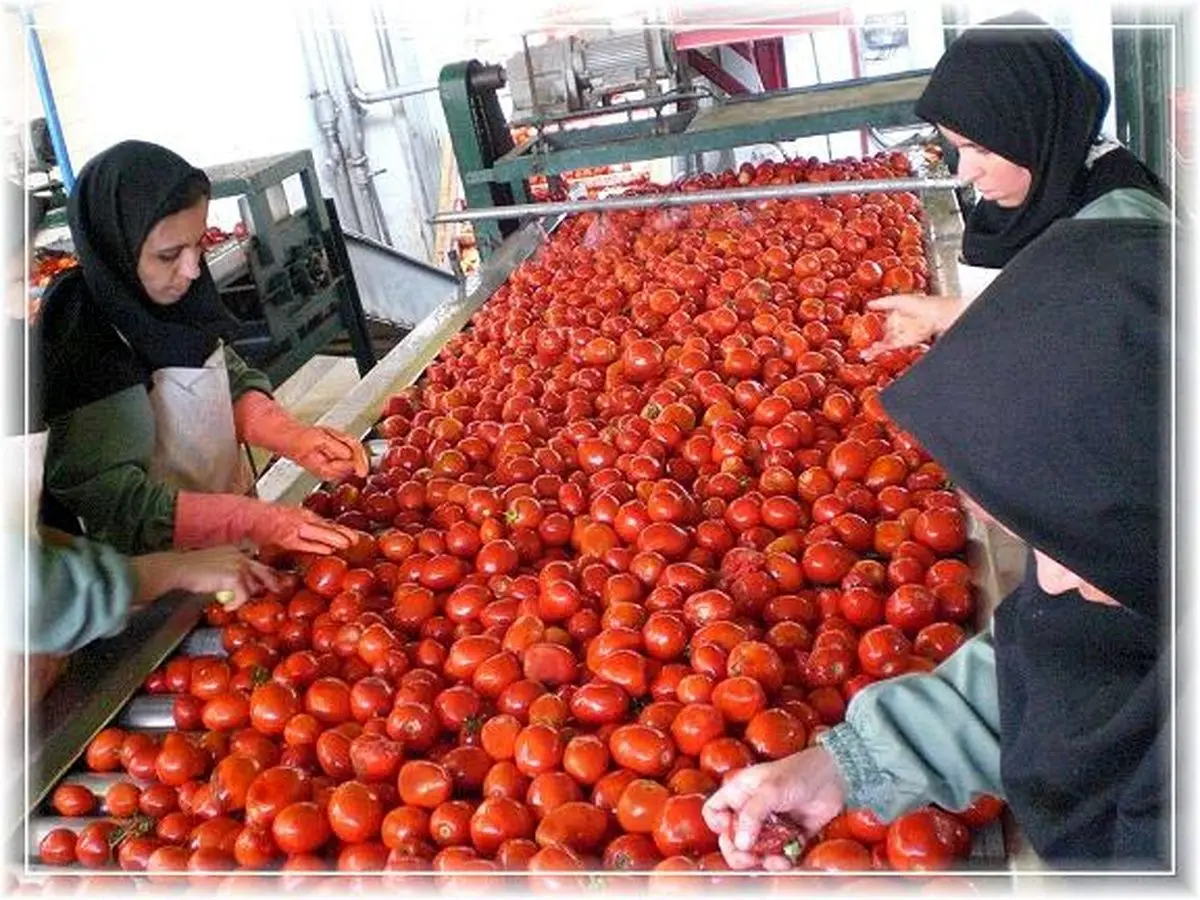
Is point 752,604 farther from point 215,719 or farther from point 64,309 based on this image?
point 64,309

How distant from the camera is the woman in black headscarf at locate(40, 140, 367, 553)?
2.50m

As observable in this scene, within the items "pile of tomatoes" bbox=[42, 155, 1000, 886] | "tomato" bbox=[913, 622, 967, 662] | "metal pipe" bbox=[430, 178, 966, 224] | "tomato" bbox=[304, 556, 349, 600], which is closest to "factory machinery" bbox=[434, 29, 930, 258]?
"metal pipe" bbox=[430, 178, 966, 224]

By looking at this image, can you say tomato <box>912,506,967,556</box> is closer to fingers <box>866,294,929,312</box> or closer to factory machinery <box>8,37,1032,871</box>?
factory machinery <box>8,37,1032,871</box>

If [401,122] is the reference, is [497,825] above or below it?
below

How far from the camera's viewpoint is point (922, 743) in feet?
4.77

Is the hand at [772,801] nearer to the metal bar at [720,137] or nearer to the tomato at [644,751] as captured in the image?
the tomato at [644,751]

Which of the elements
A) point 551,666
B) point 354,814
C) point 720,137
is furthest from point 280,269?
point 354,814

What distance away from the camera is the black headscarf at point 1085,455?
103 cm

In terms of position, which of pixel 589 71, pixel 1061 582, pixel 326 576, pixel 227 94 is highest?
pixel 227 94

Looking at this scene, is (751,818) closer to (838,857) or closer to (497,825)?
(838,857)

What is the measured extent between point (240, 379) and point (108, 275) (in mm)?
650

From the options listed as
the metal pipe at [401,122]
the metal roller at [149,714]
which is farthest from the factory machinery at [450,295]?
the metal pipe at [401,122]

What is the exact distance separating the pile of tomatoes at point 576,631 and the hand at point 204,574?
73 millimetres

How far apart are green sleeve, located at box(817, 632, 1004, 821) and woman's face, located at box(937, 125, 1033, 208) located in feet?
5.50
